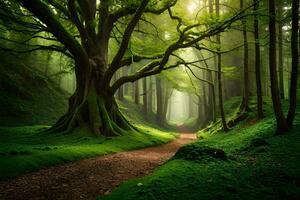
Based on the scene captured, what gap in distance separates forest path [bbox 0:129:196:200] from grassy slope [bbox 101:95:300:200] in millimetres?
930

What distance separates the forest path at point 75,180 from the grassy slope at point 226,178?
3.05ft

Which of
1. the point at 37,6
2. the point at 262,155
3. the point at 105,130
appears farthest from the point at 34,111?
the point at 262,155

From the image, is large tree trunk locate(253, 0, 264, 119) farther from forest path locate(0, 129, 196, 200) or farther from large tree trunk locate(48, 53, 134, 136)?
large tree trunk locate(48, 53, 134, 136)

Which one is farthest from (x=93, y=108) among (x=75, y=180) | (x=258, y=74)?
(x=258, y=74)

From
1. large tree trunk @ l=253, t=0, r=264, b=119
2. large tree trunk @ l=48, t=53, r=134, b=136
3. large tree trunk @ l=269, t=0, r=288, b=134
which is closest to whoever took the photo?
large tree trunk @ l=269, t=0, r=288, b=134

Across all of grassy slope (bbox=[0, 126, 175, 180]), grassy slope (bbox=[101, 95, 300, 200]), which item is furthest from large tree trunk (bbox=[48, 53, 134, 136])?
grassy slope (bbox=[101, 95, 300, 200])

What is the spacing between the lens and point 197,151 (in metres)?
8.81

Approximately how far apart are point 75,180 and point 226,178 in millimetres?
4115

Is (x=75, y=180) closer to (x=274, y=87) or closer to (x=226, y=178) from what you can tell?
(x=226, y=178)

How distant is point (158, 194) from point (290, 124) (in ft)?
25.0

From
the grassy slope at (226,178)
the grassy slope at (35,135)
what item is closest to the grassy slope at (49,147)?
the grassy slope at (35,135)

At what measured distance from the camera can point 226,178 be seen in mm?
6738

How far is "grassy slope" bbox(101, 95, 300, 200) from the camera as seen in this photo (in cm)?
580

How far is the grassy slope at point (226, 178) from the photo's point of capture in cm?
580
